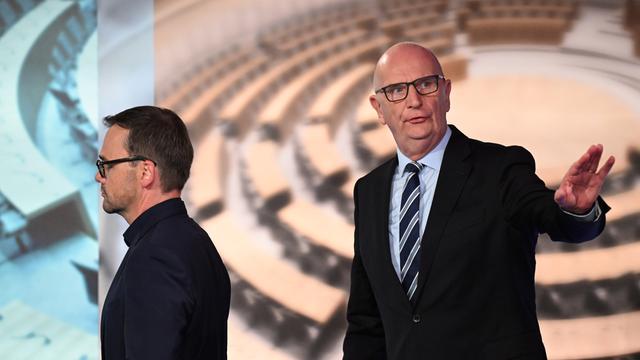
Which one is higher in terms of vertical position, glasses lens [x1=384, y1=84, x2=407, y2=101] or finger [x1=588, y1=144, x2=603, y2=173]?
glasses lens [x1=384, y1=84, x2=407, y2=101]

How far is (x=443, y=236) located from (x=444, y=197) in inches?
4.3

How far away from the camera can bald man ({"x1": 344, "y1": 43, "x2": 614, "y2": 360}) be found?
2.28m

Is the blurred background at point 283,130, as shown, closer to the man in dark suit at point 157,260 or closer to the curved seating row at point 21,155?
the curved seating row at point 21,155

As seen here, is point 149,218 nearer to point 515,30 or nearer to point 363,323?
point 363,323

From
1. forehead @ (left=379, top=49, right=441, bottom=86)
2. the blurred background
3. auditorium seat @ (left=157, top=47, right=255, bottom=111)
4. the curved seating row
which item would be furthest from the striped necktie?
the curved seating row

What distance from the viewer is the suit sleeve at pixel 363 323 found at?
8.39 feet

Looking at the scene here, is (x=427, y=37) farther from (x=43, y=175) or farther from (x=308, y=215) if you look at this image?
(x=43, y=175)

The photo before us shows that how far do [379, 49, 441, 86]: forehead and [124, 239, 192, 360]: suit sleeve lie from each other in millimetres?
868

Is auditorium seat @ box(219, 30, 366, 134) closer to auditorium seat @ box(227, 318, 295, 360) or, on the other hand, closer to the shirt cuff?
auditorium seat @ box(227, 318, 295, 360)

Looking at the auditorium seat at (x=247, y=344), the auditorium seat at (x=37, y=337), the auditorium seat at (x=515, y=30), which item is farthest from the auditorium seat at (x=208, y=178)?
the auditorium seat at (x=515, y=30)

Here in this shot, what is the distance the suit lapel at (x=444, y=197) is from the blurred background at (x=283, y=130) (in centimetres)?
182

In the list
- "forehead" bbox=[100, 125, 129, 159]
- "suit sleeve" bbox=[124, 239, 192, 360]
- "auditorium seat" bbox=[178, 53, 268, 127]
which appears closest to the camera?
"suit sleeve" bbox=[124, 239, 192, 360]

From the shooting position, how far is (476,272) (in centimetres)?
230

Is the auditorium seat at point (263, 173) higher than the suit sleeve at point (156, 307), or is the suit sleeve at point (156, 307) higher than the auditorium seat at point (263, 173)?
the auditorium seat at point (263, 173)
